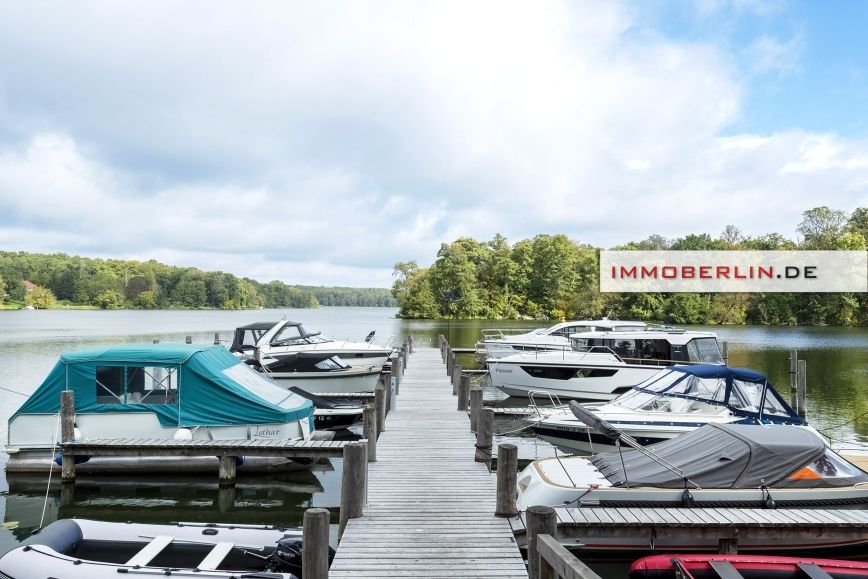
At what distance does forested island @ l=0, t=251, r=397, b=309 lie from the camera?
13750 cm

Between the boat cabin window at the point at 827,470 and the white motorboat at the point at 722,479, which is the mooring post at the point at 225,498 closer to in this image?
the white motorboat at the point at 722,479

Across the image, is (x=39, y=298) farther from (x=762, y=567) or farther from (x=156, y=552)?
(x=762, y=567)

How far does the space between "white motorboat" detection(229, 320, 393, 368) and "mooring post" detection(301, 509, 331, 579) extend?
54.1 ft

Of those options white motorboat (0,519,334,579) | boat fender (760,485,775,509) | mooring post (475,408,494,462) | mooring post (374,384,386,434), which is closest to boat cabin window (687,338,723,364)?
mooring post (374,384,386,434)

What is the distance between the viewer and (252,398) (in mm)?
13219

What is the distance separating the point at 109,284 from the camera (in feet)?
482

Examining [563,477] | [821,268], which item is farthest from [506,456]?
[821,268]

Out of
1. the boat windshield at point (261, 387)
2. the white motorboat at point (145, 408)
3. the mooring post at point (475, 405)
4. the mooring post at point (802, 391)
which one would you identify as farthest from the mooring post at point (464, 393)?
the mooring post at point (802, 391)

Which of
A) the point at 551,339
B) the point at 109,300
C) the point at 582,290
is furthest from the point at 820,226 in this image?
the point at 109,300

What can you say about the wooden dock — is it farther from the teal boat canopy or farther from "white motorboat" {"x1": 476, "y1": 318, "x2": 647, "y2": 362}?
"white motorboat" {"x1": 476, "y1": 318, "x2": 647, "y2": 362}

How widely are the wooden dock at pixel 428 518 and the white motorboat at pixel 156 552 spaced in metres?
0.77

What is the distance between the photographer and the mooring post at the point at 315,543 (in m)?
6.07

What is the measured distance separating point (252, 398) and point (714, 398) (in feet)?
31.2

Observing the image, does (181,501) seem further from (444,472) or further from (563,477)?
(563,477)
